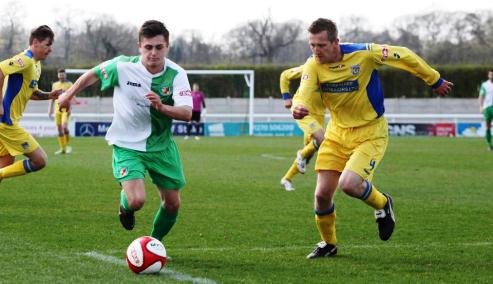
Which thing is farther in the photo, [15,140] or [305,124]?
[15,140]

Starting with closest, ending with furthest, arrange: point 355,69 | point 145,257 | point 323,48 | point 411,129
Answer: point 145,257, point 323,48, point 355,69, point 411,129

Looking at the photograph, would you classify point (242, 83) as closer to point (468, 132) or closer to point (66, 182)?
point (468, 132)

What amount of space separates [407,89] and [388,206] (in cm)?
4656

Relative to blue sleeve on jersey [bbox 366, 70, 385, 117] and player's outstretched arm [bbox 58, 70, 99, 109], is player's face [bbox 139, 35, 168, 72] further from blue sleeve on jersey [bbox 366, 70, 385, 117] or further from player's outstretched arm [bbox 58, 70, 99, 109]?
blue sleeve on jersey [bbox 366, 70, 385, 117]

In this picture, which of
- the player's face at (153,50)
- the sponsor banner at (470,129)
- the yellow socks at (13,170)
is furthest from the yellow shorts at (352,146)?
the sponsor banner at (470,129)

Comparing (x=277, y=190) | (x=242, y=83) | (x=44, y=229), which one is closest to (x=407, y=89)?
(x=242, y=83)

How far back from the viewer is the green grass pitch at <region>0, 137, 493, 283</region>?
6676 millimetres

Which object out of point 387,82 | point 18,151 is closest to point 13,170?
point 18,151

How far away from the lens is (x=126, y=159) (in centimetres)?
701

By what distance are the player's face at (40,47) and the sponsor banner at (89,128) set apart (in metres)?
25.8

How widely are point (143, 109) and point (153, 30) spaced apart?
0.69 meters

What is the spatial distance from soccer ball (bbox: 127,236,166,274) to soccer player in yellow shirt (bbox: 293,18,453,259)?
5.18ft

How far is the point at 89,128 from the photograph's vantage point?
36.0 meters

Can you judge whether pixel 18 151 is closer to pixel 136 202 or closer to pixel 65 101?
pixel 65 101
